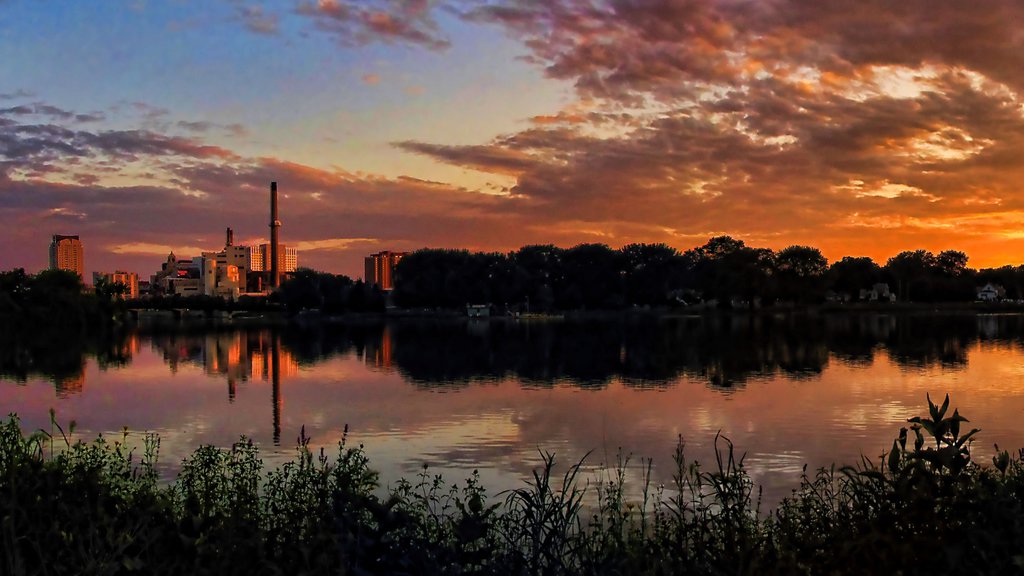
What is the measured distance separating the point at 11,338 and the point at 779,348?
70.3 m

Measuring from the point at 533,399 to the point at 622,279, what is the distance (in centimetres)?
14810

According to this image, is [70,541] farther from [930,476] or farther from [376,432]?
[376,432]

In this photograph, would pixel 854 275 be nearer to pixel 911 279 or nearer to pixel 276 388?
Answer: pixel 911 279

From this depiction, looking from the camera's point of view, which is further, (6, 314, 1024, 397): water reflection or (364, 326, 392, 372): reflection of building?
(364, 326, 392, 372): reflection of building

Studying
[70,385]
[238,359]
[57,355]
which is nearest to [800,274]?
[238,359]

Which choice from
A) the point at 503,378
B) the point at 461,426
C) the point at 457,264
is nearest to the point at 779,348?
the point at 503,378

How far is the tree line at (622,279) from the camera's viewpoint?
6836 inches

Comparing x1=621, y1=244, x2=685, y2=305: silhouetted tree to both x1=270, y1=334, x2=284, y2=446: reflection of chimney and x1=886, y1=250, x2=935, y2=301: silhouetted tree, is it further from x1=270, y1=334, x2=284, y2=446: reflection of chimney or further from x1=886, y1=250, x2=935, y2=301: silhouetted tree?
x1=270, y1=334, x2=284, y2=446: reflection of chimney

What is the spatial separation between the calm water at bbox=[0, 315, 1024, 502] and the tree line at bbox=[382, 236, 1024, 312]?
108521 millimetres

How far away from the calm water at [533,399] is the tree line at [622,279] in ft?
356

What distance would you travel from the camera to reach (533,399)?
34.2m

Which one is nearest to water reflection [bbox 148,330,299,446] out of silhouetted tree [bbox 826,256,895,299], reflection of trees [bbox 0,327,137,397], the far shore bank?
reflection of trees [bbox 0,327,137,397]

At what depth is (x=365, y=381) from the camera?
1703 inches

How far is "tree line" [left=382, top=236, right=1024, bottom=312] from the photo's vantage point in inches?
6836
